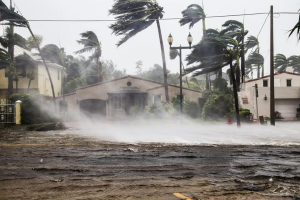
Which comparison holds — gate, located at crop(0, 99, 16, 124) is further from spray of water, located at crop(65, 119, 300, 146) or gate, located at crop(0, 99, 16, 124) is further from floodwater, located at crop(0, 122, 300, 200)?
floodwater, located at crop(0, 122, 300, 200)

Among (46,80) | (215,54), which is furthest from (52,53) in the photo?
(215,54)

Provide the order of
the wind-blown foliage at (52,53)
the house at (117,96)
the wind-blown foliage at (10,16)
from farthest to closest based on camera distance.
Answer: the wind-blown foliage at (52,53), the house at (117,96), the wind-blown foliage at (10,16)

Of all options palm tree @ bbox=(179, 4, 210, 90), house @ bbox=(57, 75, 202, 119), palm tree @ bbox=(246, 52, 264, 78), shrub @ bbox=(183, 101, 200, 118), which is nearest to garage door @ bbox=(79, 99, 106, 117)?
house @ bbox=(57, 75, 202, 119)

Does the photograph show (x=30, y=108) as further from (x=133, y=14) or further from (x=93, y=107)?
(x=133, y=14)

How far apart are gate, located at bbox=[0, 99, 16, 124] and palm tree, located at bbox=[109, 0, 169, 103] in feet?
44.0

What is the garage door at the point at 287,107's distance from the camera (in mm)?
33531

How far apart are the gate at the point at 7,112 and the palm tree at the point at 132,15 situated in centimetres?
1341

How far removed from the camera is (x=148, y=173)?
6.60 meters

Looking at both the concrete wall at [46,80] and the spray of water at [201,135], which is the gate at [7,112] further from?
the concrete wall at [46,80]

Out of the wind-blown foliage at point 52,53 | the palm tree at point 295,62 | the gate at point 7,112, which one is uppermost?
the palm tree at point 295,62

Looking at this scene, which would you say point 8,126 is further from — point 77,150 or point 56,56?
point 56,56

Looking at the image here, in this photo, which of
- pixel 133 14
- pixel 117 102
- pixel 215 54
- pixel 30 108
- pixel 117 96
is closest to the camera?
pixel 215 54

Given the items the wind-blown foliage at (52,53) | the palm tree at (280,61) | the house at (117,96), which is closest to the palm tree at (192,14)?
the house at (117,96)

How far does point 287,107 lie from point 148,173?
99.7 feet
